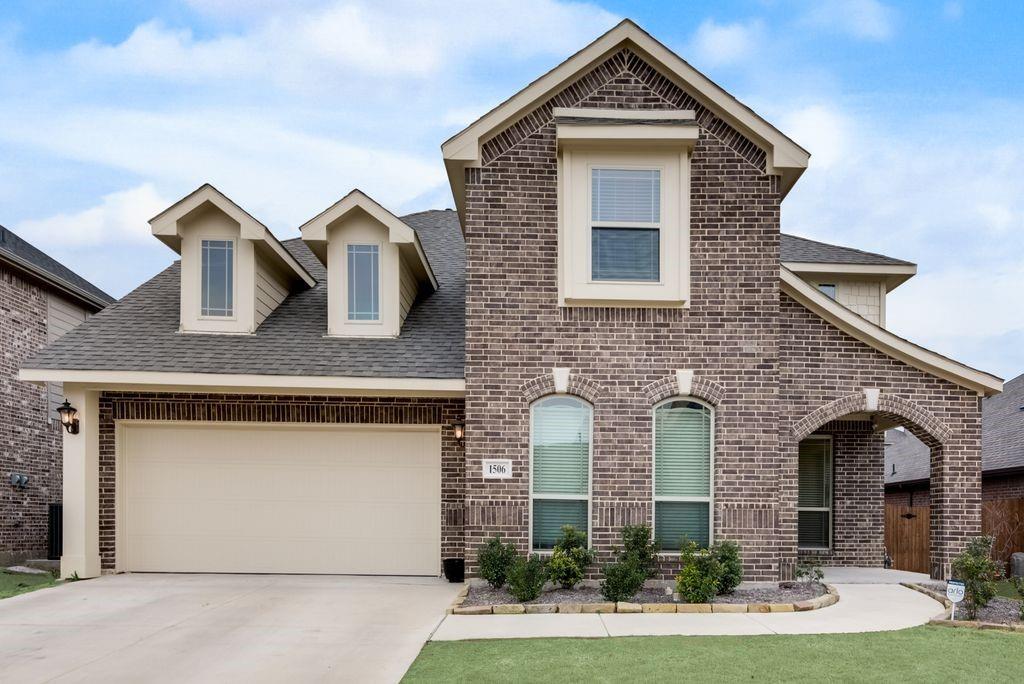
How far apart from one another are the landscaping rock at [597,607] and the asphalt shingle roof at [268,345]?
354 centimetres

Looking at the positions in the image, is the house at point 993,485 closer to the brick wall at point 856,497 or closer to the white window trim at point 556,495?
the brick wall at point 856,497

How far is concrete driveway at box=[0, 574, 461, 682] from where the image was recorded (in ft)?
22.7

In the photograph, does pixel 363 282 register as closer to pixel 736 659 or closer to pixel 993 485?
pixel 736 659

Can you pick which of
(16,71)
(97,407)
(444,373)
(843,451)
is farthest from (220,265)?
(843,451)

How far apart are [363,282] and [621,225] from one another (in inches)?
165

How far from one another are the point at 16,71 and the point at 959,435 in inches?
780

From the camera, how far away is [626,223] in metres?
10.8

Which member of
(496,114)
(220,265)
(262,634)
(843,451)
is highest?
(496,114)

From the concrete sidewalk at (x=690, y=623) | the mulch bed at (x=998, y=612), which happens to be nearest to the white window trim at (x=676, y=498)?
the concrete sidewalk at (x=690, y=623)

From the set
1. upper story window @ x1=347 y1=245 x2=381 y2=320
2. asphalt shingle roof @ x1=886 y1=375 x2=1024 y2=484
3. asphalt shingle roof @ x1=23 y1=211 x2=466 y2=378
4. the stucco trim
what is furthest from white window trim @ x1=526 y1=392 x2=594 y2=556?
asphalt shingle roof @ x1=886 y1=375 x2=1024 y2=484

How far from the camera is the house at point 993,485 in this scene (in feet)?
52.3

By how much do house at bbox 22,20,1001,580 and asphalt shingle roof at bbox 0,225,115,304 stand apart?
13.7 ft

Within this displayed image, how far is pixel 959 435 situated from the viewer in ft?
37.4

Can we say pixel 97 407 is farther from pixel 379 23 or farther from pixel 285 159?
pixel 285 159
